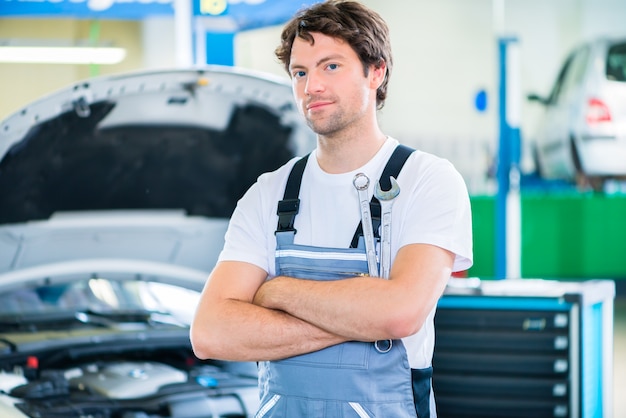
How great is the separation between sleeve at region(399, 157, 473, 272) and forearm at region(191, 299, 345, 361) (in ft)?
0.88

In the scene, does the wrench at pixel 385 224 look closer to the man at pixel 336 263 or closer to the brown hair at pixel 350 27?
the man at pixel 336 263

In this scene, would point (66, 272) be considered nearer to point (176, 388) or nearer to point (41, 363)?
point (41, 363)

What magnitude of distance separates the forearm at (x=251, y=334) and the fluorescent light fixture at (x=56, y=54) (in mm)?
11616

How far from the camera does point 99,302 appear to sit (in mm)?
3426

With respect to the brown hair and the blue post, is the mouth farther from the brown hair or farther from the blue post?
the blue post

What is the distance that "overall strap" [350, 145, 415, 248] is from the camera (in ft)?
5.82

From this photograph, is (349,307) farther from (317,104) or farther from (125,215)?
(125,215)

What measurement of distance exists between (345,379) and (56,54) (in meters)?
12.0

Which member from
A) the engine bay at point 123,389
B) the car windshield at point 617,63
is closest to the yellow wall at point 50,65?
the car windshield at point 617,63

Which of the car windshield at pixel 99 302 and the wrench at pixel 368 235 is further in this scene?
the car windshield at pixel 99 302

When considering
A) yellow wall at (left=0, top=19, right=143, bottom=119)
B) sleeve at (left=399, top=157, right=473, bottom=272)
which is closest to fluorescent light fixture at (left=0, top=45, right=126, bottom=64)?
yellow wall at (left=0, top=19, right=143, bottom=119)

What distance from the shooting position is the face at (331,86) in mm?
1810

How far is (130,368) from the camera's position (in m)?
2.97

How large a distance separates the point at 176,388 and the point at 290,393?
3.42ft
